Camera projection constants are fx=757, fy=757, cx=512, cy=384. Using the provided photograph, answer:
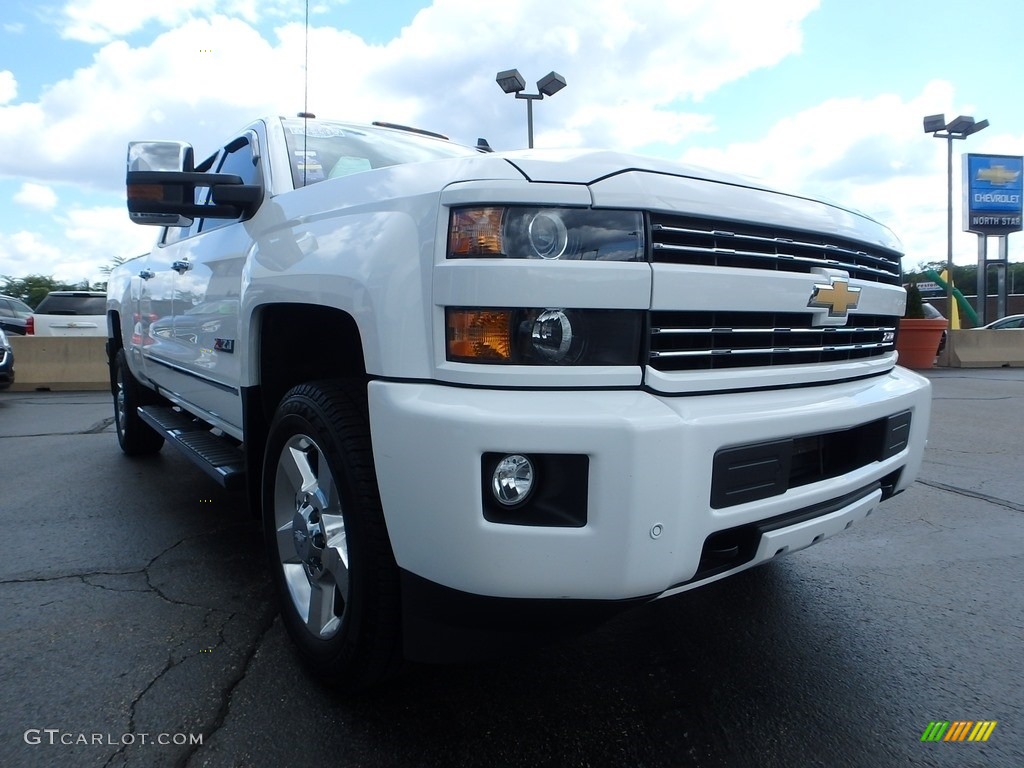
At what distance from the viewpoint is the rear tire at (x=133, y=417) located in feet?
18.3

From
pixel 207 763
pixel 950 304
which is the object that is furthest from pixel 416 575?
pixel 950 304

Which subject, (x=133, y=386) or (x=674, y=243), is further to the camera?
(x=133, y=386)

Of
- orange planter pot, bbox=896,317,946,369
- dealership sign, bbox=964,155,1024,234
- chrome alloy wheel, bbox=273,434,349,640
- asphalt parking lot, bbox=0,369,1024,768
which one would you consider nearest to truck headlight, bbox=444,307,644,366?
chrome alloy wheel, bbox=273,434,349,640

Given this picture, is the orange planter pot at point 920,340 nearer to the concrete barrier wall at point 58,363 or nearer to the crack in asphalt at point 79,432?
the crack in asphalt at point 79,432

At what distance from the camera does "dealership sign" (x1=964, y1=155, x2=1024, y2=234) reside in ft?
97.0

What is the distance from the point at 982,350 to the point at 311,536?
1634 cm

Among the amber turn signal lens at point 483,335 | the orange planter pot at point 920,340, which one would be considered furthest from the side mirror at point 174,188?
the orange planter pot at point 920,340

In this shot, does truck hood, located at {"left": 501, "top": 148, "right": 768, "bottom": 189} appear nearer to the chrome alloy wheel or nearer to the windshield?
the chrome alloy wheel

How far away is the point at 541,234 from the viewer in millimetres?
1757

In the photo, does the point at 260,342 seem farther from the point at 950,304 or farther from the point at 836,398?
the point at 950,304

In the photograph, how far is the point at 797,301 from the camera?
2.08 meters

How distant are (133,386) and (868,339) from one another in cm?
501

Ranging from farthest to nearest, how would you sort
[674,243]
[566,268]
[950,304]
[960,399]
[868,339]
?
[950,304]
[960,399]
[868,339]
[674,243]
[566,268]

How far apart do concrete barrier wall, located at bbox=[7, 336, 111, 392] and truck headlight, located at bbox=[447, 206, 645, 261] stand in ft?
38.0
